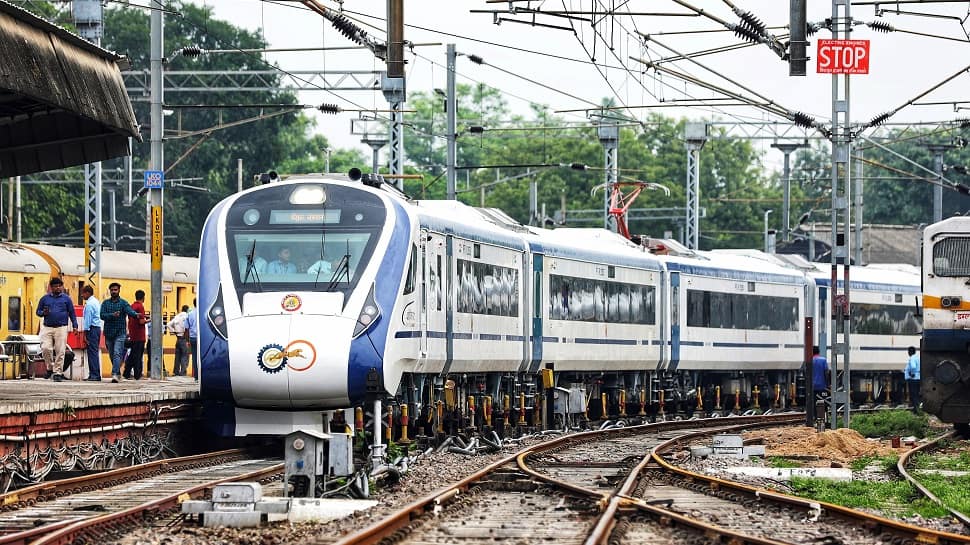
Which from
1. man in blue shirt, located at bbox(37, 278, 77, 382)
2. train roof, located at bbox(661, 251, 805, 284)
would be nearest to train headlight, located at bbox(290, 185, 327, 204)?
man in blue shirt, located at bbox(37, 278, 77, 382)

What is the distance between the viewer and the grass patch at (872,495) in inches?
594

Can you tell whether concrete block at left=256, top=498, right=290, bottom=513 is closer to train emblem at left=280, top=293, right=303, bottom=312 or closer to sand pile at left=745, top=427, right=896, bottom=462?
train emblem at left=280, top=293, right=303, bottom=312

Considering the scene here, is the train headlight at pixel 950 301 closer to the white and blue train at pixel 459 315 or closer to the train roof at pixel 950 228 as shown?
the train roof at pixel 950 228

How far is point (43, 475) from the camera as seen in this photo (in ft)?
57.0

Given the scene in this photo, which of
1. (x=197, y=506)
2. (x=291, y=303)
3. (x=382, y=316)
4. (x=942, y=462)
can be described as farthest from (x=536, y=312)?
(x=197, y=506)

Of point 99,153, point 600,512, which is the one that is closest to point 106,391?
point 99,153

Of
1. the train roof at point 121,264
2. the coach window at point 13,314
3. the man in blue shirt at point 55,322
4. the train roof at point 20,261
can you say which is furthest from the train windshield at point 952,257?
A: the coach window at point 13,314

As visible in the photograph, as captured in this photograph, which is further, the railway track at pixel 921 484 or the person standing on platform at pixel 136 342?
the person standing on platform at pixel 136 342

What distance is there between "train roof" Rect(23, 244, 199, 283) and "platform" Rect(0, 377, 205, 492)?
16.1 m

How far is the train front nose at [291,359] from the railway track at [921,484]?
19.0 feet

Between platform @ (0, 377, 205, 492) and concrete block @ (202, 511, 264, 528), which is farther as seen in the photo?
platform @ (0, 377, 205, 492)

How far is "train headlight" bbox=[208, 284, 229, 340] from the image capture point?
18172mm

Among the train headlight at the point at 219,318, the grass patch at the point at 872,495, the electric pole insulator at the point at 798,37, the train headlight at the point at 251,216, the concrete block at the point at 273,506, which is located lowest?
the grass patch at the point at 872,495

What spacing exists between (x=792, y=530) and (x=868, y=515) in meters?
0.64
